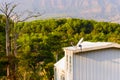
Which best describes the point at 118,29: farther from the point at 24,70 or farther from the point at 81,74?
the point at 81,74

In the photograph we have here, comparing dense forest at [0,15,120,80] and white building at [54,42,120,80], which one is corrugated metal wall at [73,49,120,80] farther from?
dense forest at [0,15,120,80]

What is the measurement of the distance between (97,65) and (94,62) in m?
0.19

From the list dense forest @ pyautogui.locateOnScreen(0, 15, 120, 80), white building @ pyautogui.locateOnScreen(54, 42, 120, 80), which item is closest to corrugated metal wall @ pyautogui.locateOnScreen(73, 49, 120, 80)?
white building @ pyautogui.locateOnScreen(54, 42, 120, 80)

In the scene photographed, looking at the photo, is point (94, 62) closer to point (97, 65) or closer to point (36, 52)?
point (97, 65)

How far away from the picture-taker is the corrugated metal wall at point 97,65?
722 inches

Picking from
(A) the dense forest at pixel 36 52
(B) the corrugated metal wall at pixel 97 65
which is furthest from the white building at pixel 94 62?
(A) the dense forest at pixel 36 52

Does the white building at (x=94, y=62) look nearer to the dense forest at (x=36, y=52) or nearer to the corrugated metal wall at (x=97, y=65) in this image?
the corrugated metal wall at (x=97, y=65)

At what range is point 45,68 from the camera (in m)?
30.9

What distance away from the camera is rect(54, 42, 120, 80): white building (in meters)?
18.3

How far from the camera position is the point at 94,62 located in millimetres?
18469

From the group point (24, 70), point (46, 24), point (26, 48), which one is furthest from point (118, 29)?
point (24, 70)

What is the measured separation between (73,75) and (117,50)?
2220mm

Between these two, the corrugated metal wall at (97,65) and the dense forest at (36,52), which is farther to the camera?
the dense forest at (36,52)

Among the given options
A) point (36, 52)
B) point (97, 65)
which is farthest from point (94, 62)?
point (36, 52)
